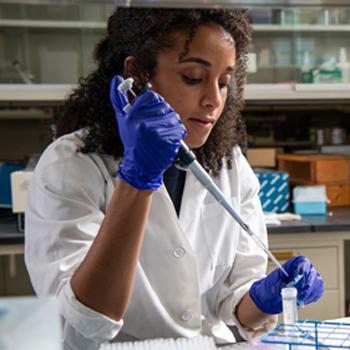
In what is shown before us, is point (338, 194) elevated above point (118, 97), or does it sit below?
below

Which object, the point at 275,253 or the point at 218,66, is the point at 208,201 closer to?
the point at 218,66

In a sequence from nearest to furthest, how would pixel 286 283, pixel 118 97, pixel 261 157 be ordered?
pixel 118 97, pixel 286 283, pixel 261 157

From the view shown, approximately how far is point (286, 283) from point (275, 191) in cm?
161

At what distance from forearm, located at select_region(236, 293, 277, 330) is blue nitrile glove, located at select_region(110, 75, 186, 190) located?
1.59 feet

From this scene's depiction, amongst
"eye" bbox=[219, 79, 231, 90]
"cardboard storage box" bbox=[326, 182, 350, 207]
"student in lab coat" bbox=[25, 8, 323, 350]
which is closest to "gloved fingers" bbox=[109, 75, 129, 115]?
"student in lab coat" bbox=[25, 8, 323, 350]

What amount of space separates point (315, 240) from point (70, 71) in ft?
5.31

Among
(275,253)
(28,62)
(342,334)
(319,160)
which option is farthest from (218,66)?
(28,62)

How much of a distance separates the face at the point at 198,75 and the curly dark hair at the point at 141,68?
0.02 metres

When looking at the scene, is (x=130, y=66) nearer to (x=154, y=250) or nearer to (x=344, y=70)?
(x=154, y=250)

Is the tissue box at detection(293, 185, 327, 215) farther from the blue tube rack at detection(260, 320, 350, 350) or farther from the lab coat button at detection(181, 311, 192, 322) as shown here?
the blue tube rack at detection(260, 320, 350, 350)

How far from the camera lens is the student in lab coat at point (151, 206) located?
97 centimetres

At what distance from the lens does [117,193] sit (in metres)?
0.98

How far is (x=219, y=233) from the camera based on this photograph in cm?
142

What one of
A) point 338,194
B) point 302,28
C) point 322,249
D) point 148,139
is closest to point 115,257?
point 148,139
